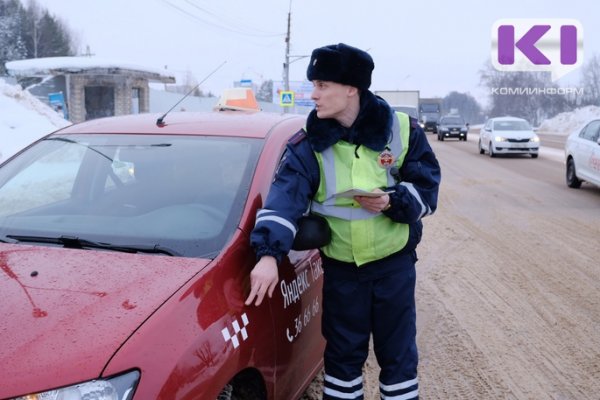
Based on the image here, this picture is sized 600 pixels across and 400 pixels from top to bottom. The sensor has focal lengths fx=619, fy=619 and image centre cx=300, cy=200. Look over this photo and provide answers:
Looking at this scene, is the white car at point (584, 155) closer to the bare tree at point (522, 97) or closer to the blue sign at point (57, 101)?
the blue sign at point (57, 101)

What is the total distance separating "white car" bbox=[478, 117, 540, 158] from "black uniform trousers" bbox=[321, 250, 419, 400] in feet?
64.0

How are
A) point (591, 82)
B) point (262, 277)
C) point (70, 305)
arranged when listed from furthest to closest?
point (591, 82)
point (262, 277)
point (70, 305)

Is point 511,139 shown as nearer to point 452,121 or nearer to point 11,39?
point 452,121

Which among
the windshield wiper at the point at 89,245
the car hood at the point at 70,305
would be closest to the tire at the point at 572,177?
the windshield wiper at the point at 89,245

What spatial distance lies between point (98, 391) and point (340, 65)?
5.11 ft

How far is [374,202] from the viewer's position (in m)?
2.47

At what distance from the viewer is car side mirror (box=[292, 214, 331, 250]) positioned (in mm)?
2529

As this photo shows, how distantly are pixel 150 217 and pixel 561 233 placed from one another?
6.57 m

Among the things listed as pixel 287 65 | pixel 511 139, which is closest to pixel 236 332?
pixel 511 139

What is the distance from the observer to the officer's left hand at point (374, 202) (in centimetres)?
247

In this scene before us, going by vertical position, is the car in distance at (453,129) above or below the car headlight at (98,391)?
above

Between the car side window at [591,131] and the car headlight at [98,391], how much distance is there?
11.5 metres

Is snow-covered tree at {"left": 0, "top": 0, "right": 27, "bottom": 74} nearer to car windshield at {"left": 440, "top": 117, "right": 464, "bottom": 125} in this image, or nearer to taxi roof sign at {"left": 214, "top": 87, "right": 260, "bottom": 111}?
car windshield at {"left": 440, "top": 117, "right": 464, "bottom": 125}

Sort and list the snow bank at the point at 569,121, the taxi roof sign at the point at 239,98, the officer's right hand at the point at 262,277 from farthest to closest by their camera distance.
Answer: the snow bank at the point at 569,121 → the taxi roof sign at the point at 239,98 → the officer's right hand at the point at 262,277
